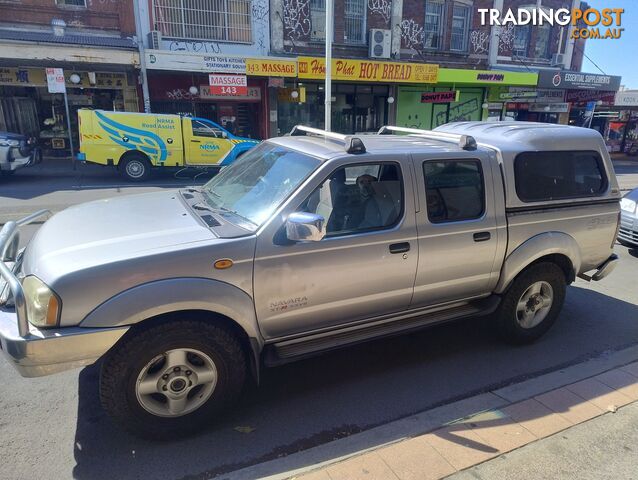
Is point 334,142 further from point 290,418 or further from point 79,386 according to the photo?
point 79,386

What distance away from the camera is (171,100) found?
17.2 metres

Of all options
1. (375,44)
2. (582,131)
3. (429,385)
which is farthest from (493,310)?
(375,44)

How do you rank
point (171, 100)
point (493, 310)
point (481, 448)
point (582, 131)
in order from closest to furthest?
point (481, 448) < point (493, 310) < point (582, 131) < point (171, 100)

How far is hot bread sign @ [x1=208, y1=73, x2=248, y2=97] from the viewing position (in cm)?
1524

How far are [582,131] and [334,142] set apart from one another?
2.46 meters

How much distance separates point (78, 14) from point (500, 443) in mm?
18113

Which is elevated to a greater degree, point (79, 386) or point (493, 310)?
point (493, 310)

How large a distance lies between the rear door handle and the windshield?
1.45 metres

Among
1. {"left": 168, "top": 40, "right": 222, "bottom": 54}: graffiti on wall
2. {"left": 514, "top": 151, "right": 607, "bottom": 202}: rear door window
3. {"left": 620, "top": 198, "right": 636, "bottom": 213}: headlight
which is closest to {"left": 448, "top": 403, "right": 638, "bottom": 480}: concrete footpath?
{"left": 514, "top": 151, "right": 607, "bottom": 202}: rear door window

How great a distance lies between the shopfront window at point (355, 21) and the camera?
18781mm

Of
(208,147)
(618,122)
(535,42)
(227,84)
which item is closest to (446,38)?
(535,42)

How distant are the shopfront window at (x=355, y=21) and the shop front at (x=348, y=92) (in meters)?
1.87

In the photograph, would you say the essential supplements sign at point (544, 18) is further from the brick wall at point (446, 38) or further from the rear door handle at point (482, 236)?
the rear door handle at point (482, 236)

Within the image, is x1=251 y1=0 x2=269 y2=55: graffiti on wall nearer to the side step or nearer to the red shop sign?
the red shop sign
